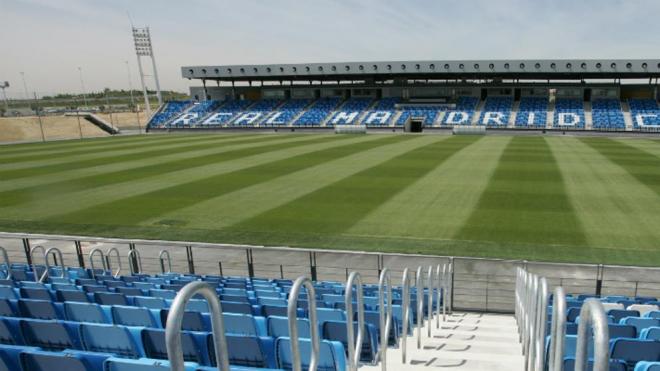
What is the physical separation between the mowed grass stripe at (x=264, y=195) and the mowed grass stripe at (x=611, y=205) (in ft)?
39.8

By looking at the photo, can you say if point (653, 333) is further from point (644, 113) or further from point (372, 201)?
point (644, 113)

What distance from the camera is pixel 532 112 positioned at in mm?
60844

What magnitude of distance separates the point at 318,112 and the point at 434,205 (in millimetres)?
52378

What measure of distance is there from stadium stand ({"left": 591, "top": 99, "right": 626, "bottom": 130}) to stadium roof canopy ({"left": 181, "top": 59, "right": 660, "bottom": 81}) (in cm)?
373

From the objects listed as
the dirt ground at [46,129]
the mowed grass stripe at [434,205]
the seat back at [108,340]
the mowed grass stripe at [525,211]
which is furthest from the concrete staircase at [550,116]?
the dirt ground at [46,129]

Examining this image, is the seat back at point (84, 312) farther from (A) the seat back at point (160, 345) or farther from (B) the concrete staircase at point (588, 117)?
(B) the concrete staircase at point (588, 117)

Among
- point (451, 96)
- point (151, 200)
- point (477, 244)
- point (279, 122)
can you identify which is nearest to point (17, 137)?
point (279, 122)

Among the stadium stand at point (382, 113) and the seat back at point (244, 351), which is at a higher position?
the stadium stand at point (382, 113)

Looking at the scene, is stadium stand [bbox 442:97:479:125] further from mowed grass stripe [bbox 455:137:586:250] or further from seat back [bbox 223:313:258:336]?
seat back [bbox 223:313:258:336]

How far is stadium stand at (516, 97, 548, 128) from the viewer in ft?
186

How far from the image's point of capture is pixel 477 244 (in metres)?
13.8

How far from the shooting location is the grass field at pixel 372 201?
14320 millimetres

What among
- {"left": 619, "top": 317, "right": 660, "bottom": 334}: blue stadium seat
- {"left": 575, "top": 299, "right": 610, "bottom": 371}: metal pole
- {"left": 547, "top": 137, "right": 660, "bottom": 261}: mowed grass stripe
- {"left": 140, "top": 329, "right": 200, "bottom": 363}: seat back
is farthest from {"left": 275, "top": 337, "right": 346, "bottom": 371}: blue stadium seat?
{"left": 547, "top": 137, "right": 660, "bottom": 261}: mowed grass stripe

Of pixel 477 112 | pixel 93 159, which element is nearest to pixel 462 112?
pixel 477 112
